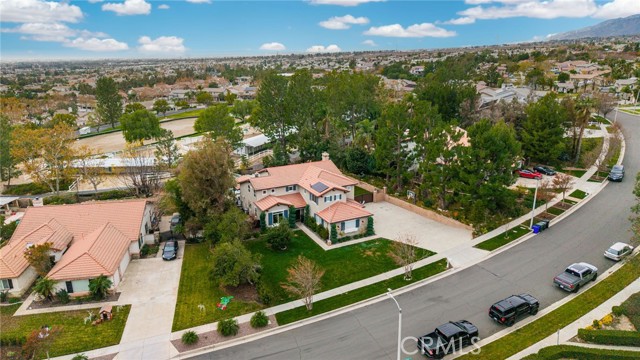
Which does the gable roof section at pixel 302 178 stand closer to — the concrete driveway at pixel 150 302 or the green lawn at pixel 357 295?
the concrete driveway at pixel 150 302

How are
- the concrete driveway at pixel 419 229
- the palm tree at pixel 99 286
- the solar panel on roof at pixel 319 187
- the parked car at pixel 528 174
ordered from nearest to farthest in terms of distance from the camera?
1. the palm tree at pixel 99 286
2. the concrete driveway at pixel 419 229
3. the solar panel on roof at pixel 319 187
4. the parked car at pixel 528 174

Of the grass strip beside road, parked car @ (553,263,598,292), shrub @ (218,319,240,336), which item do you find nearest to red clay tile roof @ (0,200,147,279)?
shrub @ (218,319,240,336)

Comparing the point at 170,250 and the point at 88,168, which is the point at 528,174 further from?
the point at 88,168

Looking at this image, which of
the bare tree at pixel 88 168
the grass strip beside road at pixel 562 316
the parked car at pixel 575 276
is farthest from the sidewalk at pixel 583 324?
the bare tree at pixel 88 168

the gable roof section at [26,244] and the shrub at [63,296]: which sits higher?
the gable roof section at [26,244]

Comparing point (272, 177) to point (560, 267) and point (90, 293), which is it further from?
point (560, 267)

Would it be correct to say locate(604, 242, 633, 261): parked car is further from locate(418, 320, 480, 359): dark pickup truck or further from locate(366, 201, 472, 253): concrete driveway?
locate(418, 320, 480, 359): dark pickup truck

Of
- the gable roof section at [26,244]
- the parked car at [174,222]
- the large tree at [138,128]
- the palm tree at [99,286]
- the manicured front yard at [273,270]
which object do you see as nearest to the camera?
the manicured front yard at [273,270]
